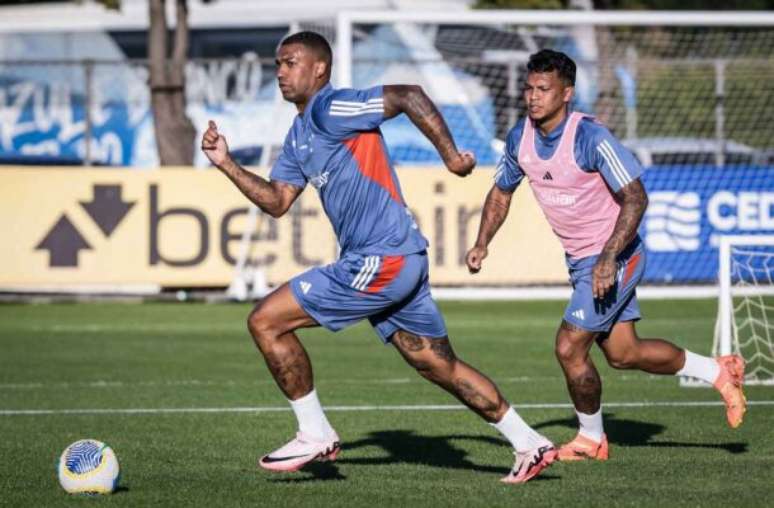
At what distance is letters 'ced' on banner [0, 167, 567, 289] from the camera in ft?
75.4

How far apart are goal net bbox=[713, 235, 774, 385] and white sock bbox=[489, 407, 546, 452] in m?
4.66

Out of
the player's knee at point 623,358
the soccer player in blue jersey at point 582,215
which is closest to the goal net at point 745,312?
the soccer player in blue jersey at point 582,215

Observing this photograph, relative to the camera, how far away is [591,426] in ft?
32.0

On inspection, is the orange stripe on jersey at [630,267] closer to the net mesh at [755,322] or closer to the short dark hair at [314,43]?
the short dark hair at [314,43]

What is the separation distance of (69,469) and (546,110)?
129 inches

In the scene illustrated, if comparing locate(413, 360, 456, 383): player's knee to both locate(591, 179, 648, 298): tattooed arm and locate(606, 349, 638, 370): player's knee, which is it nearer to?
locate(591, 179, 648, 298): tattooed arm

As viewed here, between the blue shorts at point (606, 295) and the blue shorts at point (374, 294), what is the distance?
115 cm

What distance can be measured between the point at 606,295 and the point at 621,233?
0.60 meters

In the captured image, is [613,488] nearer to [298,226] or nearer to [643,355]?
[643,355]

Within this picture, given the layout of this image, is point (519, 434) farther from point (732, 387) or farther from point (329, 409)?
point (329, 409)

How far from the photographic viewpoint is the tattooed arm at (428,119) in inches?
319

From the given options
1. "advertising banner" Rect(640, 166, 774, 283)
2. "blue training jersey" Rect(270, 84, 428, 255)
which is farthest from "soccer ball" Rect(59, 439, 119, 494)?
"advertising banner" Rect(640, 166, 774, 283)

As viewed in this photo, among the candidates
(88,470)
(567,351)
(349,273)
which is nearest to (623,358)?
(567,351)

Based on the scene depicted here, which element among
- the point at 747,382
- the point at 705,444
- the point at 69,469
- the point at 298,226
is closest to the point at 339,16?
the point at 298,226
